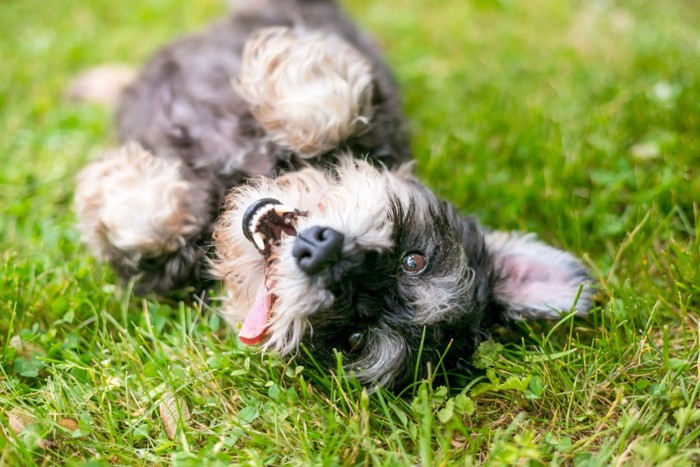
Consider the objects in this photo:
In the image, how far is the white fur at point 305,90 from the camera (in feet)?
10.1

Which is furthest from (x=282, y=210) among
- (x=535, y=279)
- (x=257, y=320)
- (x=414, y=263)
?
(x=535, y=279)

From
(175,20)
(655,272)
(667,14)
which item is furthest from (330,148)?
(667,14)

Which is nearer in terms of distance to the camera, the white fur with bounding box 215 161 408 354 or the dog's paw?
the white fur with bounding box 215 161 408 354

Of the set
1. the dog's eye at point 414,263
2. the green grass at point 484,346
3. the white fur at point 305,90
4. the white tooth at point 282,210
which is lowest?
the green grass at point 484,346

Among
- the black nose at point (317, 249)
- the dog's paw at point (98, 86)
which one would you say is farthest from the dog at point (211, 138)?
the dog's paw at point (98, 86)

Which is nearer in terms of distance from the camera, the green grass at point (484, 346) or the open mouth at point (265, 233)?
the green grass at point (484, 346)

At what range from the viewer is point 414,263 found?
2.57 meters

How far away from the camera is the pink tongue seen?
2561mm

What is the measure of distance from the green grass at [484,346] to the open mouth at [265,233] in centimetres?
17

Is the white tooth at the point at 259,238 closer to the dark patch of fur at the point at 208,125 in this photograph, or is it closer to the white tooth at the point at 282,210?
the white tooth at the point at 282,210

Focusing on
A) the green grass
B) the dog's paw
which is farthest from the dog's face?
the dog's paw

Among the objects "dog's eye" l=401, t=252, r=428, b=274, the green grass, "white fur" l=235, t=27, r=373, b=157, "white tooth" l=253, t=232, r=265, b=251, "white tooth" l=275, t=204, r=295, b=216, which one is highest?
"white fur" l=235, t=27, r=373, b=157

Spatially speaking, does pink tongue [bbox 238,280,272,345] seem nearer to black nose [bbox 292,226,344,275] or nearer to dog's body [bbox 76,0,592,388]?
dog's body [bbox 76,0,592,388]

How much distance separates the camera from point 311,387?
2582 millimetres
